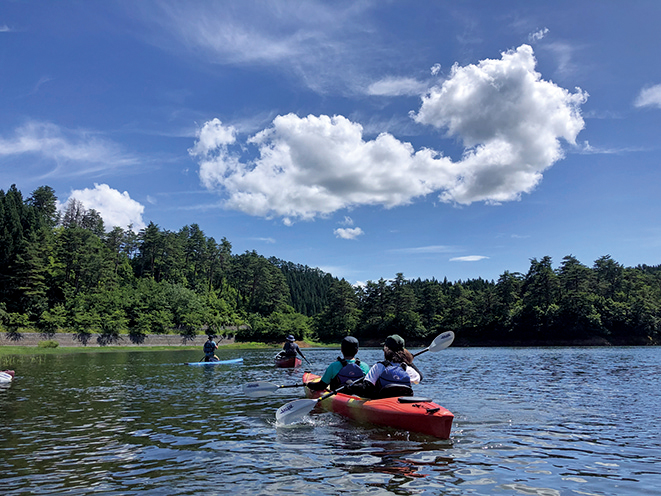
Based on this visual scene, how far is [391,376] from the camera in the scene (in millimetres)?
9250

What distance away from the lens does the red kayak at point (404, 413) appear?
7734 mm

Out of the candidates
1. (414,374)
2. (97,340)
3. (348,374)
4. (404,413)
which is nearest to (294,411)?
(348,374)

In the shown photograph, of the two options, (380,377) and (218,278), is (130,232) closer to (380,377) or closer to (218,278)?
(218,278)

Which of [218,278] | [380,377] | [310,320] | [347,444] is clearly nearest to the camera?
[347,444]

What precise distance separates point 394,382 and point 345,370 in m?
1.96

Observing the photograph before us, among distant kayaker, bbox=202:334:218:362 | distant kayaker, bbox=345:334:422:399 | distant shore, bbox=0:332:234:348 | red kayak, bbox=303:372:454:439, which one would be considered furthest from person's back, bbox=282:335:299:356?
distant shore, bbox=0:332:234:348

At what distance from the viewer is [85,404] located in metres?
12.5

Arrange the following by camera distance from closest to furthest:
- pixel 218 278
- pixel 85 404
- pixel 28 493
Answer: pixel 28 493
pixel 85 404
pixel 218 278

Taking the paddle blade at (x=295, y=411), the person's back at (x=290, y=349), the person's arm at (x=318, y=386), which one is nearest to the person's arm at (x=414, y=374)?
the person's arm at (x=318, y=386)

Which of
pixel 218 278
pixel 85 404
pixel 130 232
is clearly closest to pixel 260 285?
pixel 218 278

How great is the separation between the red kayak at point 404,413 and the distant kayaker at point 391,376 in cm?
34

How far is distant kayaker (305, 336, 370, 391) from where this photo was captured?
1083 cm

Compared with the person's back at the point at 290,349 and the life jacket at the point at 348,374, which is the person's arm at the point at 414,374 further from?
the person's back at the point at 290,349

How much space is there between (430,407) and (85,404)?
10115mm
